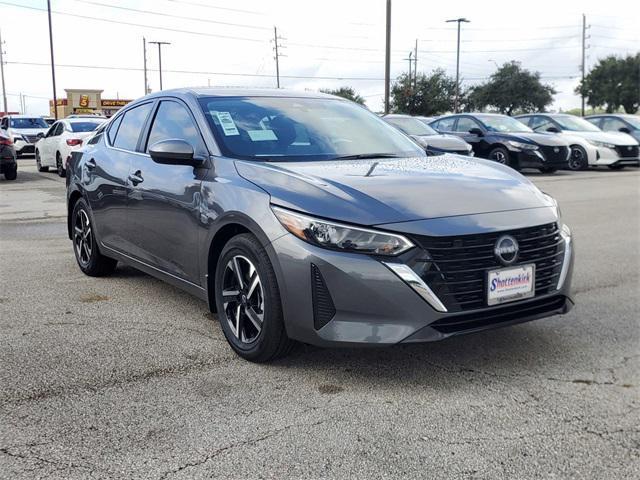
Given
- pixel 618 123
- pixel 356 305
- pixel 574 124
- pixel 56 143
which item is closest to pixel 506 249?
pixel 356 305

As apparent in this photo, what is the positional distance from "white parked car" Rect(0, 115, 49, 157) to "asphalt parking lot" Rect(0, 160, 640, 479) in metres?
22.4

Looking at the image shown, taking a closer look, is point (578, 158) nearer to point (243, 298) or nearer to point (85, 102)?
point (243, 298)

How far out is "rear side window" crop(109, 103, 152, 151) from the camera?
5.21 m

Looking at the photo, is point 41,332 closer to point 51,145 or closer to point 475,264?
point 475,264

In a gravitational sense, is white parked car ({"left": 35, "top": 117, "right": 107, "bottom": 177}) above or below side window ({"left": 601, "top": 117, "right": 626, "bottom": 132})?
below

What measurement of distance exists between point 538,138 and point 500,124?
1213mm

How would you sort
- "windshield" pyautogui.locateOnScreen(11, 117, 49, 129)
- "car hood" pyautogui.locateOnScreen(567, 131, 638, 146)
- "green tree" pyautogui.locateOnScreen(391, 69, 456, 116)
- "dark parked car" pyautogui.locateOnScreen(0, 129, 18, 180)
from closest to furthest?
1. "dark parked car" pyautogui.locateOnScreen(0, 129, 18, 180)
2. "car hood" pyautogui.locateOnScreen(567, 131, 638, 146)
3. "windshield" pyautogui.locateOnScreen(11, 117, 49, 129)
4. "green tree" pyautogui.locateOnScreen(391, 69, 456, 116)

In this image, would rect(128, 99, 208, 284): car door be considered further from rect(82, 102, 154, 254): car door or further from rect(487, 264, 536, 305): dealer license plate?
rect(487, 264, 536, 305): dealer license plate

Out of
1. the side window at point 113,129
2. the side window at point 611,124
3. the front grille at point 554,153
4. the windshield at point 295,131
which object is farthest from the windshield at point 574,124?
the side window at point 113,129

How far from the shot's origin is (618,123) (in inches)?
828

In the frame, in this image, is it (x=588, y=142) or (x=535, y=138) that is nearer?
(x=535, y=138)

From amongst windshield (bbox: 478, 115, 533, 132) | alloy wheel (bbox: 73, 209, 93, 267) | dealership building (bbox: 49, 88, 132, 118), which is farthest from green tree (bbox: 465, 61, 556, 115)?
alloy wheel (bbox: 73, 209, 93, 267)

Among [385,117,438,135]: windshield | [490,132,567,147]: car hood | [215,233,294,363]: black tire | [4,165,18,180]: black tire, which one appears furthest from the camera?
[490,132,567,147]: car hood

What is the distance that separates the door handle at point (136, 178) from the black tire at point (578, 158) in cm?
1546
